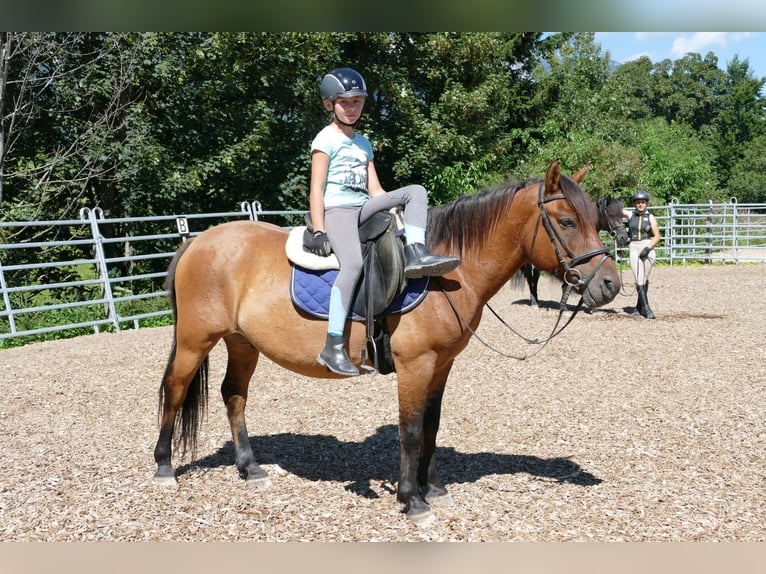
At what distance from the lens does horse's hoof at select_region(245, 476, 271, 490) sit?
4341mm

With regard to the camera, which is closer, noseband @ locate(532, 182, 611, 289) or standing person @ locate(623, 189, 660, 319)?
noseband @ locate(532, 182, 611, 289)

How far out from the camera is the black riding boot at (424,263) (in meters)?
3.62

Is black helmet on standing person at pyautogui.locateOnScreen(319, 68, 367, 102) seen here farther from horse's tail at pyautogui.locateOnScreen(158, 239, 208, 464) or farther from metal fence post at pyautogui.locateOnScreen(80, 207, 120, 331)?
metal fence post at pyautogui.locateOnScreen(80, 207, 120, 331)

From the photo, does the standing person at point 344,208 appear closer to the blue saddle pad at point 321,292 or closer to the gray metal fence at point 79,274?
the blue saddle pad at point 321,292

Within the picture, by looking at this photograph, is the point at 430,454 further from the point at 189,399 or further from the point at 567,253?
the point at 189,399

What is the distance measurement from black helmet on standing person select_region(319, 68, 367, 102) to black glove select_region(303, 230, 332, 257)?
806 millimetres

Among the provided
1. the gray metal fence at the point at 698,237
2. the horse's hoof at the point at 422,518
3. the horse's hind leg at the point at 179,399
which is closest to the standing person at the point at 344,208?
the horse's hoof at the point at 422,518

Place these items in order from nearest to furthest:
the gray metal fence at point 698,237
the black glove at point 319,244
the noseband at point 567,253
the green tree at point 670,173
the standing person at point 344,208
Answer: the noseband at point 567,253, the standing person at point 344,208, the black glove at point 319,244, the gray metal fence at point 698,237, the green tree at point 670,173

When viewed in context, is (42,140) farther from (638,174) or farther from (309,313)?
(638,174)

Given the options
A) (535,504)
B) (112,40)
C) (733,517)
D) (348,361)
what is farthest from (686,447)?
(112,40)

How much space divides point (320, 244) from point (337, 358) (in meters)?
0.69

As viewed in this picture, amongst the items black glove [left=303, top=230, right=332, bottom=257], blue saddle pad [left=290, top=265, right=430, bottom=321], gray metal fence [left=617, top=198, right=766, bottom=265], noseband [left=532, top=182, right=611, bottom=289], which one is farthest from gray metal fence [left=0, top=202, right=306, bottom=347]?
gray metal fence [left=617, top=198, right=766, bottom=265]

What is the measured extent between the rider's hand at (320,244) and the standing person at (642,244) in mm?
8407

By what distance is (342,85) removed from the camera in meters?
3.72
